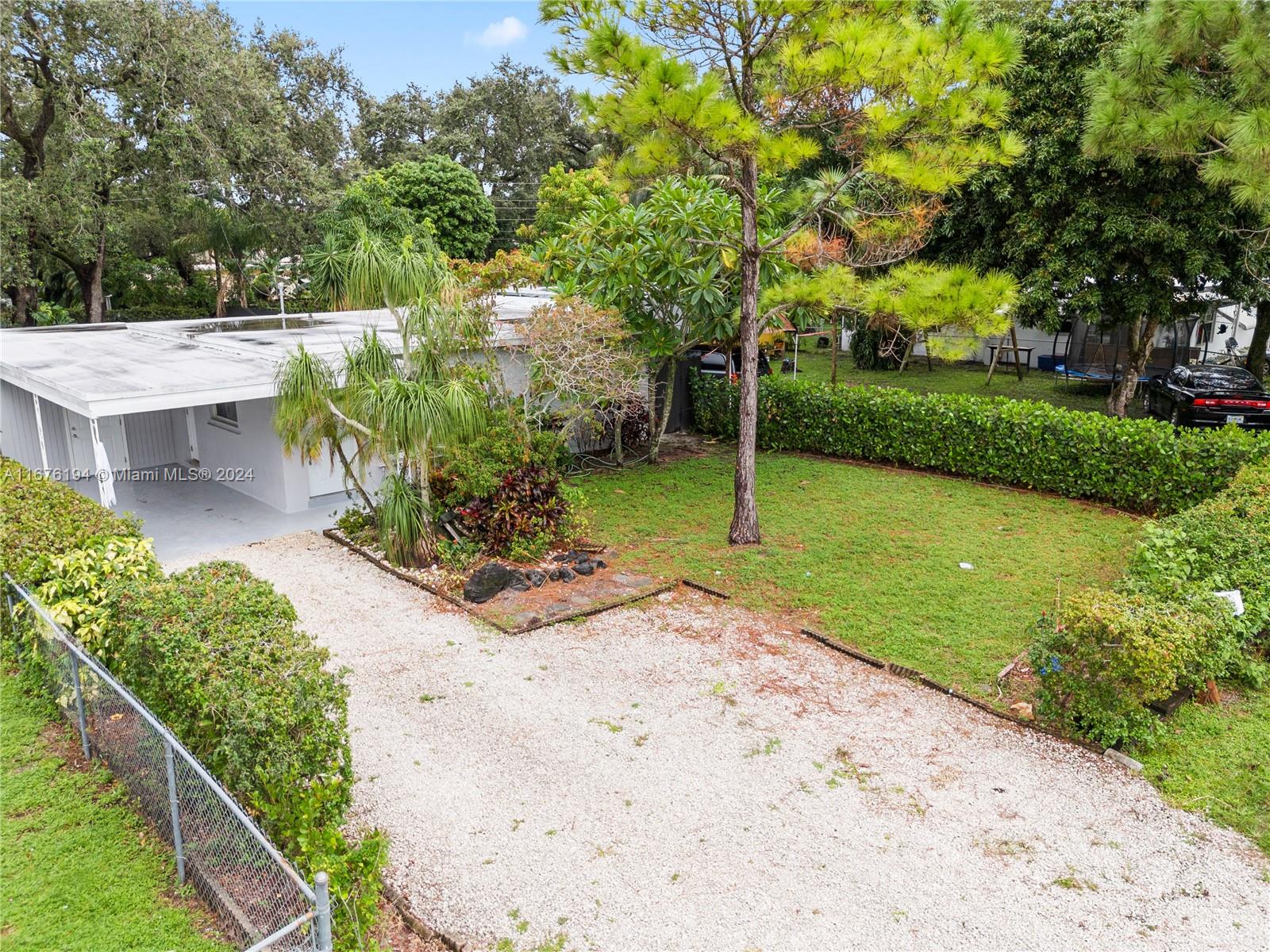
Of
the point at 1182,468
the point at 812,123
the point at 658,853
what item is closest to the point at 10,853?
the point at 658,853

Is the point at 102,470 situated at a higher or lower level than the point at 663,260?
lower

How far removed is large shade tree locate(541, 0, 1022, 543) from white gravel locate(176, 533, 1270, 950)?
517 centimetres

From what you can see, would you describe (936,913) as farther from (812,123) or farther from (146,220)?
(146,220)

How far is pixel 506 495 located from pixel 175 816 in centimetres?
564

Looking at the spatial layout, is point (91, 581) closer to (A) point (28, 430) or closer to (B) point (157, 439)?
(B) point (157, 439)

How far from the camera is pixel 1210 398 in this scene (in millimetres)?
14500

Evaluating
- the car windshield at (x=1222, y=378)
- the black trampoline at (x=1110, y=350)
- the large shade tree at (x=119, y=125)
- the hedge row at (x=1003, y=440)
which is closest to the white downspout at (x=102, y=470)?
the hedge row at (x=1003, y=440)

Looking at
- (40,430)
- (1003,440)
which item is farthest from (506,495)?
(1003,440)

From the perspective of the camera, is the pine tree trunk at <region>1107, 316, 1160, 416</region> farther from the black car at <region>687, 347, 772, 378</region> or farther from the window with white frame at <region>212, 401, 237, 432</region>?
the window with white frame at <region>212, 401, 237, 432</region>

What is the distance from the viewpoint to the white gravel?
4406 millimetres

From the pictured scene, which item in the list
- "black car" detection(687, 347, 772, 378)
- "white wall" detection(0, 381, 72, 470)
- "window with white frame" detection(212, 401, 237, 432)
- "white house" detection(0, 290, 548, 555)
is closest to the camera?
"white house" detection(0, 290, 548, 555)

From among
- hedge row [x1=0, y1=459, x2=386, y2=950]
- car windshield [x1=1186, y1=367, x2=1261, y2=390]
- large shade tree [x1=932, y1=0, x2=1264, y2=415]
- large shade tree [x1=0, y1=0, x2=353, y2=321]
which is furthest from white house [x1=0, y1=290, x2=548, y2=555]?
car windshield [x1=1186, y1=367, x2=1261, y2=390]

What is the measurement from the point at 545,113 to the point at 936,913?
36588 mm

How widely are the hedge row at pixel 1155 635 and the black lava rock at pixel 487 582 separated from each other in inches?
199
